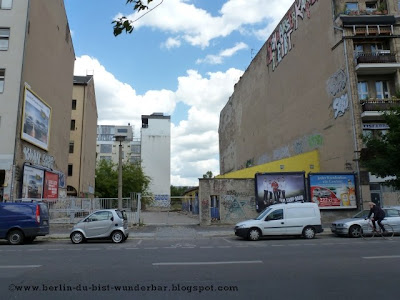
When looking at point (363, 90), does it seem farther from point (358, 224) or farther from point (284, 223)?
point (284, 223)

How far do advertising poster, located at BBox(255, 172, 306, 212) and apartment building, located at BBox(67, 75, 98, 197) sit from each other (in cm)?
2541

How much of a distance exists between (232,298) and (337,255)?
5946 millimetres

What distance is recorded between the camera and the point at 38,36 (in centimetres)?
2606

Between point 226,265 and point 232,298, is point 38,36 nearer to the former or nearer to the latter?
point 226,265

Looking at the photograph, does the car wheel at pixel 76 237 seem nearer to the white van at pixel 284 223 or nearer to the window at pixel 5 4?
the white van at pixel 284 223

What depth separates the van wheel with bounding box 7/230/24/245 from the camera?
50.7 feet

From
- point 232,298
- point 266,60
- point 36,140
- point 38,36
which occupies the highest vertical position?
point 266,60

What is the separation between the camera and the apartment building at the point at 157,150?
8612 centimetres

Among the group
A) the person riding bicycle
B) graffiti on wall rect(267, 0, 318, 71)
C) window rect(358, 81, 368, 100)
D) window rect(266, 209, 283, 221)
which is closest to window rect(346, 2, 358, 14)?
graffiti on wall rect(267, 0, 318, 71)

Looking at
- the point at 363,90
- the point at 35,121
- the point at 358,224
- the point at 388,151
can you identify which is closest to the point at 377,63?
the point at 363,90

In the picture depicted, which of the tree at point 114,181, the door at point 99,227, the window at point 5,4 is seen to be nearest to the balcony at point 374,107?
the door at point 99,227

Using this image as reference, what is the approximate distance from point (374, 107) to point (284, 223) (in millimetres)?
12399

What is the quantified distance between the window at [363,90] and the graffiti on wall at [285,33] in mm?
7825

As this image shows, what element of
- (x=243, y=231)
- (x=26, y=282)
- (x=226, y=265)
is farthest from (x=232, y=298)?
(x=243, y=231)
